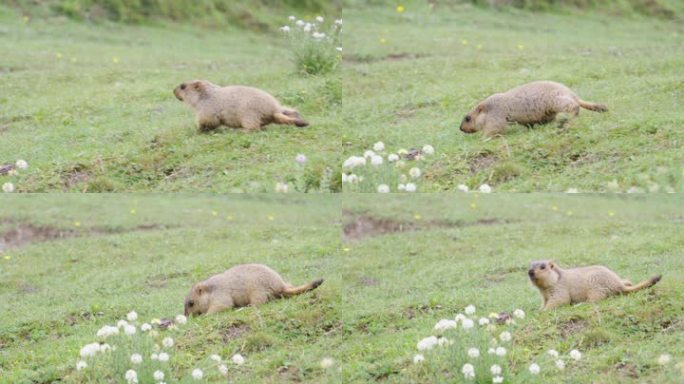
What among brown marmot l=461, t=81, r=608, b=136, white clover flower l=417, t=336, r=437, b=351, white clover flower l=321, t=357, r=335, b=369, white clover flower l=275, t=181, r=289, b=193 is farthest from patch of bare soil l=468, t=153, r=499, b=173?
white clover flower l=417, t=336, r=437, b=351

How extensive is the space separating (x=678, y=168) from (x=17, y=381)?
16.9ft

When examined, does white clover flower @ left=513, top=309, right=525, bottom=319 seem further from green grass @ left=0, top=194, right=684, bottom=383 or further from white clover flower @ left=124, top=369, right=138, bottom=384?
white clover flower @ left=124, top=369, right=138, bottom=384

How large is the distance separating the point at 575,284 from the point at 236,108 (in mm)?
3246

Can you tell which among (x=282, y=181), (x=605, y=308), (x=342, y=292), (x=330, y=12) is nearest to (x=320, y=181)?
(x=282, y=181)

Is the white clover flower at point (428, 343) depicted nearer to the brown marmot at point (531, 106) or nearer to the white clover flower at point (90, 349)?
the white clover flower at point (90, 349)

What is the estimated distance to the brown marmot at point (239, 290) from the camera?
889 cm

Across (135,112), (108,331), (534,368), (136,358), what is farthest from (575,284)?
(135,112)

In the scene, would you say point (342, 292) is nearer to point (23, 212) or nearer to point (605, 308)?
point (605, 308)

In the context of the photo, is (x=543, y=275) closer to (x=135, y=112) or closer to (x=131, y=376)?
(x=131, y=376)

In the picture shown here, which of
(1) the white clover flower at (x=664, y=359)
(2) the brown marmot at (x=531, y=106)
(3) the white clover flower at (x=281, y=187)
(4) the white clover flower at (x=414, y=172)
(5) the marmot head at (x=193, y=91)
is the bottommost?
(1) the white clover flower at (x=664, y=359)

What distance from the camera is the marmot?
28.0 feet

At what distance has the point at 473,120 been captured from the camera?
9.70 meters

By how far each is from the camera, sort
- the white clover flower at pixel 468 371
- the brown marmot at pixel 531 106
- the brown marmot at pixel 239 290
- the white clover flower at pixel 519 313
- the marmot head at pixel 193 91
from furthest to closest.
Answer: the marmot head at pixel 193 91, the brown marmot at pixel 531 106, the brown marmot at pixel 239 290, the white clover flower at pixel 519 313, the white clover flower at pixel 468 371

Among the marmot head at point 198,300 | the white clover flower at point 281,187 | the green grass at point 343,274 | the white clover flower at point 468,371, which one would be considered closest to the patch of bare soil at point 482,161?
the green grass at point 343,274
